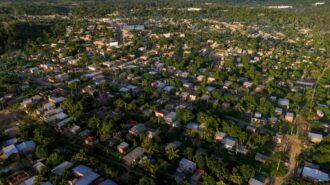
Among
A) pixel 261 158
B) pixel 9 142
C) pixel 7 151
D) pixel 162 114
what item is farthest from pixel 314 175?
pixel 9 142

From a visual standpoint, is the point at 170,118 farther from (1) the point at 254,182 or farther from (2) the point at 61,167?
(2) the point at 61,167

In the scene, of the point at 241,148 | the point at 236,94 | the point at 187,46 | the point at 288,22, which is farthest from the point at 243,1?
the point at 241,148

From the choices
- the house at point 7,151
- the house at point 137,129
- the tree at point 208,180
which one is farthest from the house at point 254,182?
the house at point 7,151

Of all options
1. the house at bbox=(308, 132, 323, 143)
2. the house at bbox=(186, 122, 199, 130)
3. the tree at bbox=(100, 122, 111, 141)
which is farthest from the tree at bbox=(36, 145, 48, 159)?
the house at bbox=(308, 132, 323, 143)

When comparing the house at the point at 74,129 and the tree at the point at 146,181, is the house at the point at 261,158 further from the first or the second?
the house at the point at 74,129

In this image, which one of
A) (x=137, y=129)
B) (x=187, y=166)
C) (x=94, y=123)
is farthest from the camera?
(x=137, y=129)
